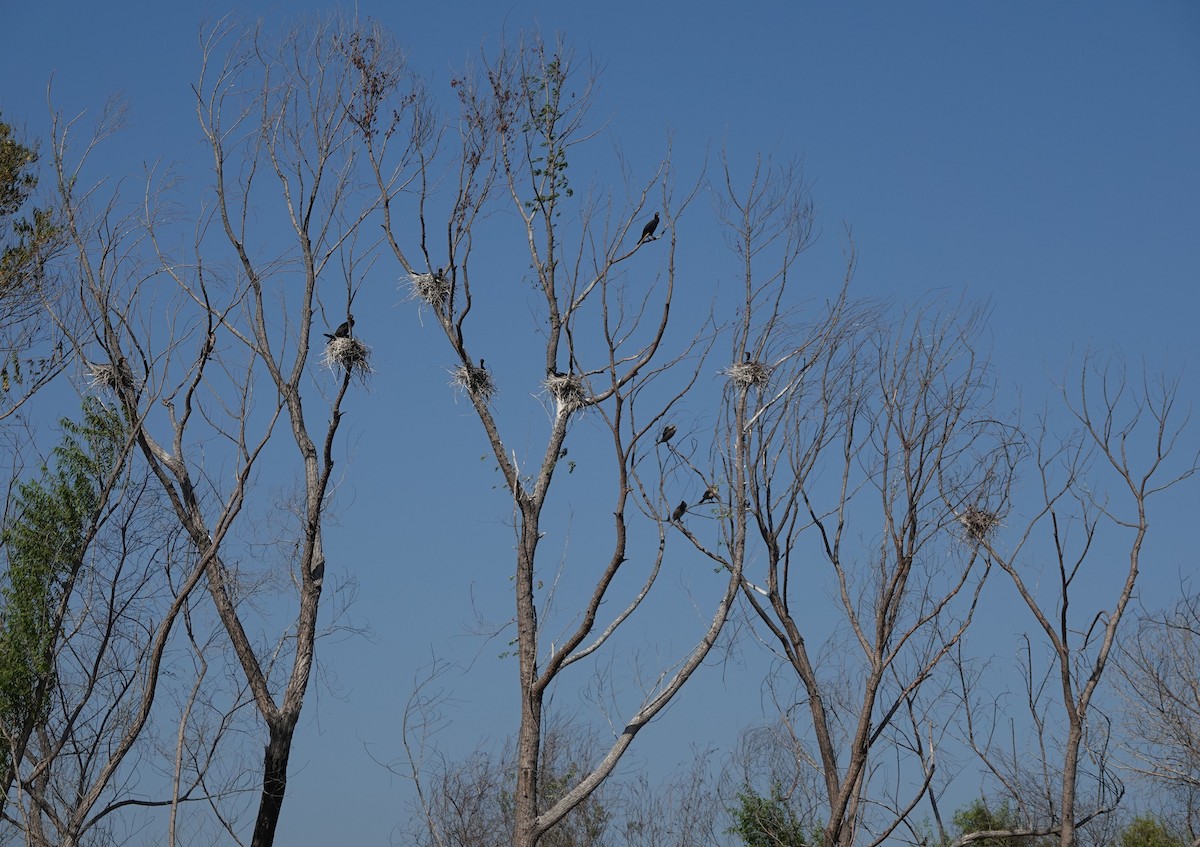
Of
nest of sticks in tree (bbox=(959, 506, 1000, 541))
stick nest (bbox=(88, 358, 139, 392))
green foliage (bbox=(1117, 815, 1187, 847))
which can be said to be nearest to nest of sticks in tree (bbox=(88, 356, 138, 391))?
stick nest (bbox=(88, 358, 139, 392))

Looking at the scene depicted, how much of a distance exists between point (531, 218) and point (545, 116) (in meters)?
0.85

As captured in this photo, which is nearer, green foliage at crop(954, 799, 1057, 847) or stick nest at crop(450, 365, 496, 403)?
stick nest at crop(450, 365, 496, 403)

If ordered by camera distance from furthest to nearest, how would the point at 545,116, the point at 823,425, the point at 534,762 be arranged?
the point at 823,425, the point at 545,116, the point at 534,762

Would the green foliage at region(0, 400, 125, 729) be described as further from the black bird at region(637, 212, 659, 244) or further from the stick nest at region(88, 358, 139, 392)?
the black bird at region(637, 212, 659, 244)

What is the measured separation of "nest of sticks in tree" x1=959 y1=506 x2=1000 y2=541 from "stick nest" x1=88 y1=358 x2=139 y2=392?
788 cm

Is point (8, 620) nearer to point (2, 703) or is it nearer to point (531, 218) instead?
point (2, 703)

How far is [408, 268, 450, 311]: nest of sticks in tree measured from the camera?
10.9 meters

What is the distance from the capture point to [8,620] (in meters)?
12.1

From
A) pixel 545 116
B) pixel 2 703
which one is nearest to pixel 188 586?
pixel 2 703

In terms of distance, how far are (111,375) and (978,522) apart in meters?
8.18

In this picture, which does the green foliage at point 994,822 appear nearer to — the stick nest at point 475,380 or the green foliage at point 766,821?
the green foliage at point 766,821

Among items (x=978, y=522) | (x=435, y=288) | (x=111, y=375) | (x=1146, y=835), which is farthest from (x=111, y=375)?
(x=1146, y=835)

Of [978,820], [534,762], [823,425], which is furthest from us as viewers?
[978,820]

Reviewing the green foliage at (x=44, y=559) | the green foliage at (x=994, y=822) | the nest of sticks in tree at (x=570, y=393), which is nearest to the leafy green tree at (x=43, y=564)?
the green foliage at (x=44, y=559)
